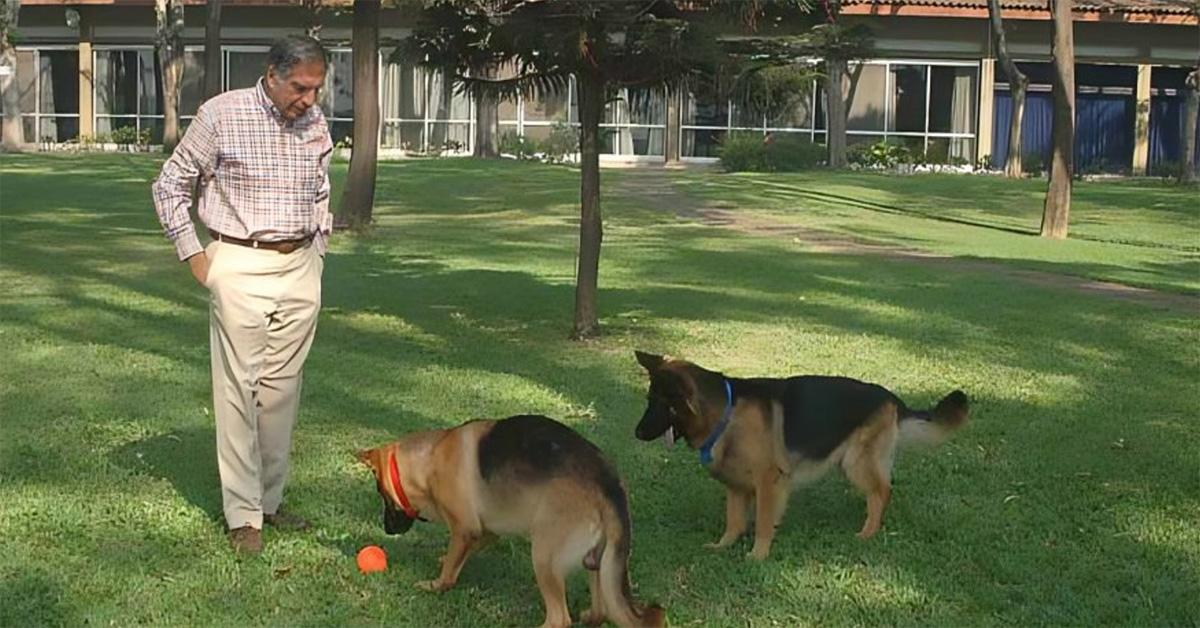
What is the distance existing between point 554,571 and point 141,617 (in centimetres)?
137

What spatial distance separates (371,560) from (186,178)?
154cm

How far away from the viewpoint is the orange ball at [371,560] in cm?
528

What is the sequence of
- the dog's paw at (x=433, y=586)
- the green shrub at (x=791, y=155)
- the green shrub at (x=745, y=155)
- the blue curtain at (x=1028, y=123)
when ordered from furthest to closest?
the blue curtain at (x=1028, y=123)
the green shrub at (x=745, y=155)
the green shrub at (x=791, y=155)
the dog's paw at (x=433, y=586)

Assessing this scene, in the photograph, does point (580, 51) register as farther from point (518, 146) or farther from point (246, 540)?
point (518, 146)

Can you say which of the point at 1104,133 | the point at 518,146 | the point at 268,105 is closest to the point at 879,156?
the point at 1104,133

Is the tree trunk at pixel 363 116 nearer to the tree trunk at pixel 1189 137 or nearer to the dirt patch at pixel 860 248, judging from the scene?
the dirt patch at pixel 860 248

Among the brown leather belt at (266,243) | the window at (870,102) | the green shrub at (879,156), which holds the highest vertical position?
the window at (870,102)

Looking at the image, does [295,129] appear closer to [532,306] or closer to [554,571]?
[554,571]

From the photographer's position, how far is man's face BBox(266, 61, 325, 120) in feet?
17.4

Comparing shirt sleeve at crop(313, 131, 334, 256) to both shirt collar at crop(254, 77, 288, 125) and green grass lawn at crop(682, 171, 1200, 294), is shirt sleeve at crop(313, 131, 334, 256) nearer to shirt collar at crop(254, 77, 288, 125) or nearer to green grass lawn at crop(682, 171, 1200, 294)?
shirt collar at crop(254, 77, 288, 125)

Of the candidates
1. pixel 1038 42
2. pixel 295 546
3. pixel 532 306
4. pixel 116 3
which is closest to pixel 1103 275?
pixel 532 306

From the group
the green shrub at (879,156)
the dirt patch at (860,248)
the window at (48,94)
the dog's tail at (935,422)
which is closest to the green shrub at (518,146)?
the dirt patch at (860,248)

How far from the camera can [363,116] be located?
18.0 meters

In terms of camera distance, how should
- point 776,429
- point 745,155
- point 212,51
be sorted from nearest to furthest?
1. point 776,429
2. point 212,51
3. point 745,155
